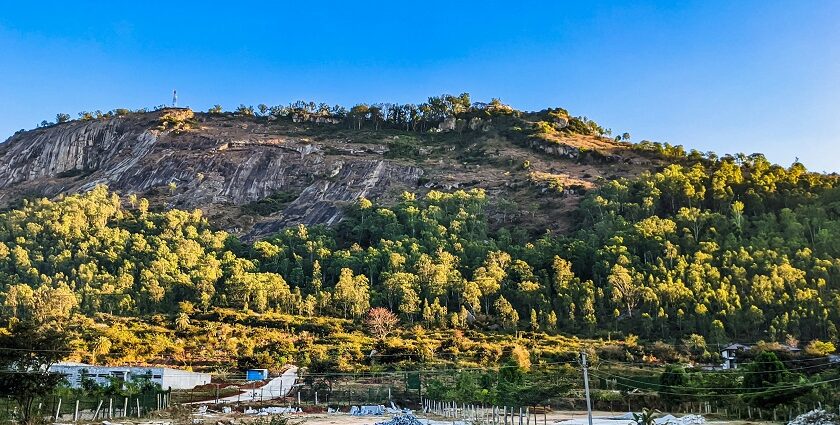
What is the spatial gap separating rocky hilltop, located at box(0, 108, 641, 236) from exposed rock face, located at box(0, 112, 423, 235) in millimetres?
213

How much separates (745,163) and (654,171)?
11.7 meters

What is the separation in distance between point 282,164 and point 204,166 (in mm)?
12828

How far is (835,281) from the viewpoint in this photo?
55781 millimetres

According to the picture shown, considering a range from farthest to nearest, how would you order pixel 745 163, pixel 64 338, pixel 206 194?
pixel 206 194 → pixel 745 163 → pixel 64 338

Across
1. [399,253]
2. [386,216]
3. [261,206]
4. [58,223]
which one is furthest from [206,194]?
[399,253]

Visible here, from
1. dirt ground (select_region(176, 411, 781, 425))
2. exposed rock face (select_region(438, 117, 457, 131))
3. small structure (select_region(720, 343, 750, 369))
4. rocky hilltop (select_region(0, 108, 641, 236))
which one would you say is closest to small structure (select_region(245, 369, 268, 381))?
dirt ground (select_region(176, 411, 781, 425))

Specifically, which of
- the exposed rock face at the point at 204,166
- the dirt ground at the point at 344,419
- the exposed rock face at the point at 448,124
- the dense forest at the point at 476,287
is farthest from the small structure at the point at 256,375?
the exposed rock face at the point at 448,124

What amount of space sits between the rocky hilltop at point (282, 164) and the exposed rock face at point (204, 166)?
0.21m

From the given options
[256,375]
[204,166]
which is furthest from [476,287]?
[204,166]

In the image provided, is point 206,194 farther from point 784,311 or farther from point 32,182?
point 784,311

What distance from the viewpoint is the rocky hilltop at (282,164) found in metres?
95.7

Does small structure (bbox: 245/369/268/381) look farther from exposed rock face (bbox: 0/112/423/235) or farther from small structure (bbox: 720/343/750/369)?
exposed rock face (bbox: 0/112/423/235)

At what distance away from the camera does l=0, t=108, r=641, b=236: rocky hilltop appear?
95688 millimetres

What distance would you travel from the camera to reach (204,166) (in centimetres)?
10944
